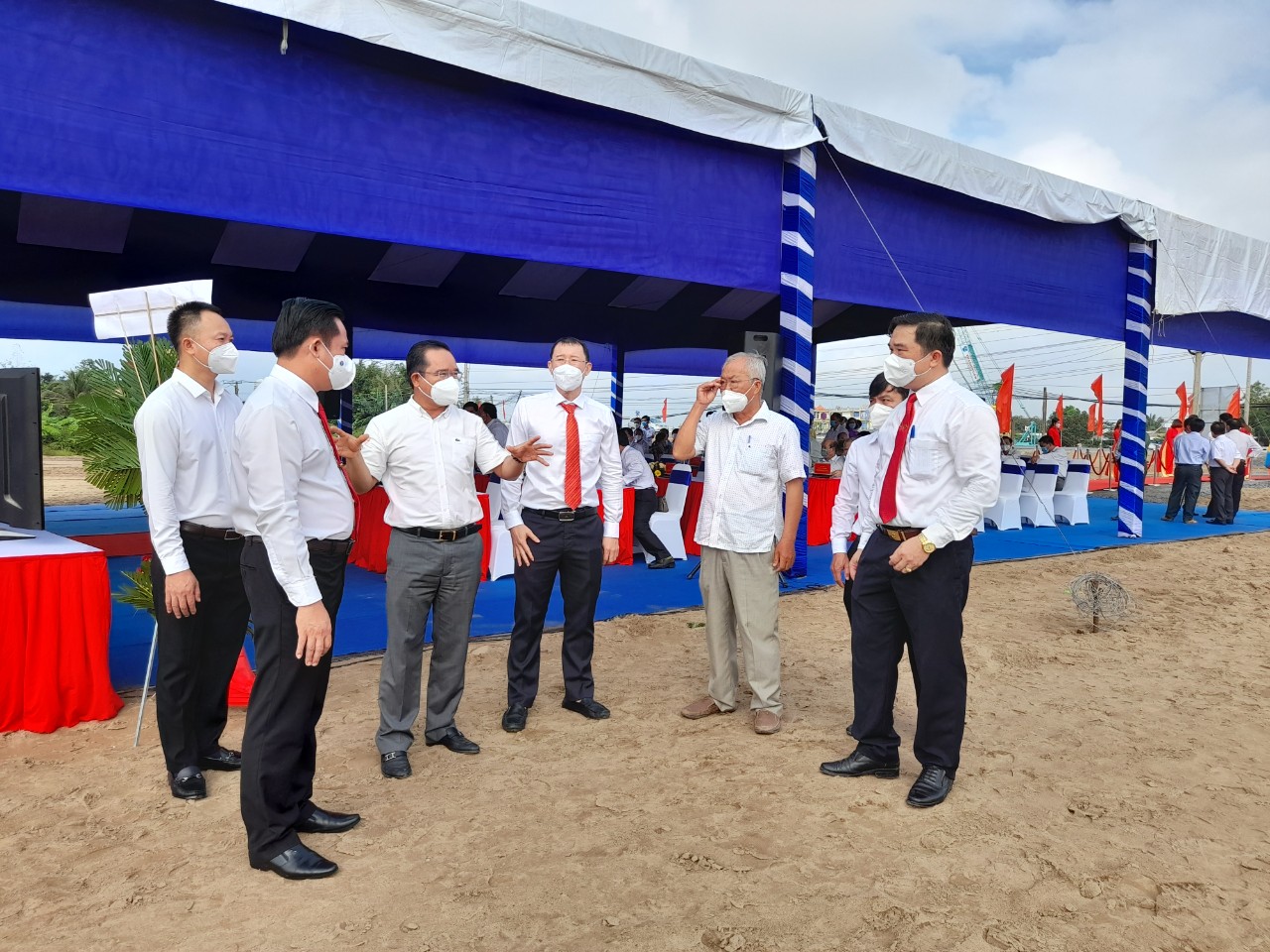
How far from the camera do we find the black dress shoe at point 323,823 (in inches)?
102

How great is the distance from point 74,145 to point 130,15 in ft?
2.26

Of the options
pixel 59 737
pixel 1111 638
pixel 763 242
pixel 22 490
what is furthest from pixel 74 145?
pixel 1111 638

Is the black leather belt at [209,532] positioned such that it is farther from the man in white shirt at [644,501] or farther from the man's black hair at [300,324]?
the man in white shirt at [644,501]

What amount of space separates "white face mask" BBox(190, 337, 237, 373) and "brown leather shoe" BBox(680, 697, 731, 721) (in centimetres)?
243

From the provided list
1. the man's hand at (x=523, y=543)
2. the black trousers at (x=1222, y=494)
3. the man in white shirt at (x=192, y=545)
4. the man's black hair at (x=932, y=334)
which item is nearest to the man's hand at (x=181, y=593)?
the man in white shirt at (x=192, y=545)

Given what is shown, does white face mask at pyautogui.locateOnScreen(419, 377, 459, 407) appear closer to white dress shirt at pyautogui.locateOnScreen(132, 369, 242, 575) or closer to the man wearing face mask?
the man wearing face mask

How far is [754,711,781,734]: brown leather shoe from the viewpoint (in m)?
3.53

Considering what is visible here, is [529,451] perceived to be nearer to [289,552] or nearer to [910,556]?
[289,552]

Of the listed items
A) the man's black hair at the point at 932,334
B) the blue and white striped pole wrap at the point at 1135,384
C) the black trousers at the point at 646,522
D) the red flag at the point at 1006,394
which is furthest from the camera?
the red flag at the point at 1006,394

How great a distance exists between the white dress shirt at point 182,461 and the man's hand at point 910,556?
7.58ft

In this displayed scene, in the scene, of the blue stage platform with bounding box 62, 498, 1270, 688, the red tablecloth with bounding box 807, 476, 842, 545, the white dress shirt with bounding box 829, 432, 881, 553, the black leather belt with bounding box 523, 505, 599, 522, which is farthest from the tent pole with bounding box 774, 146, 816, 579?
the black leather belt with bounding box 523, 505, 599, 522

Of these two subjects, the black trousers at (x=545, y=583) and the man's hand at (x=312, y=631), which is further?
the black trousers at (x=545, y=583)

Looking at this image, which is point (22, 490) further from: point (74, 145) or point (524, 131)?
point (524, 131)

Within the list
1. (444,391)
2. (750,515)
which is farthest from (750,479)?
(444,391)
